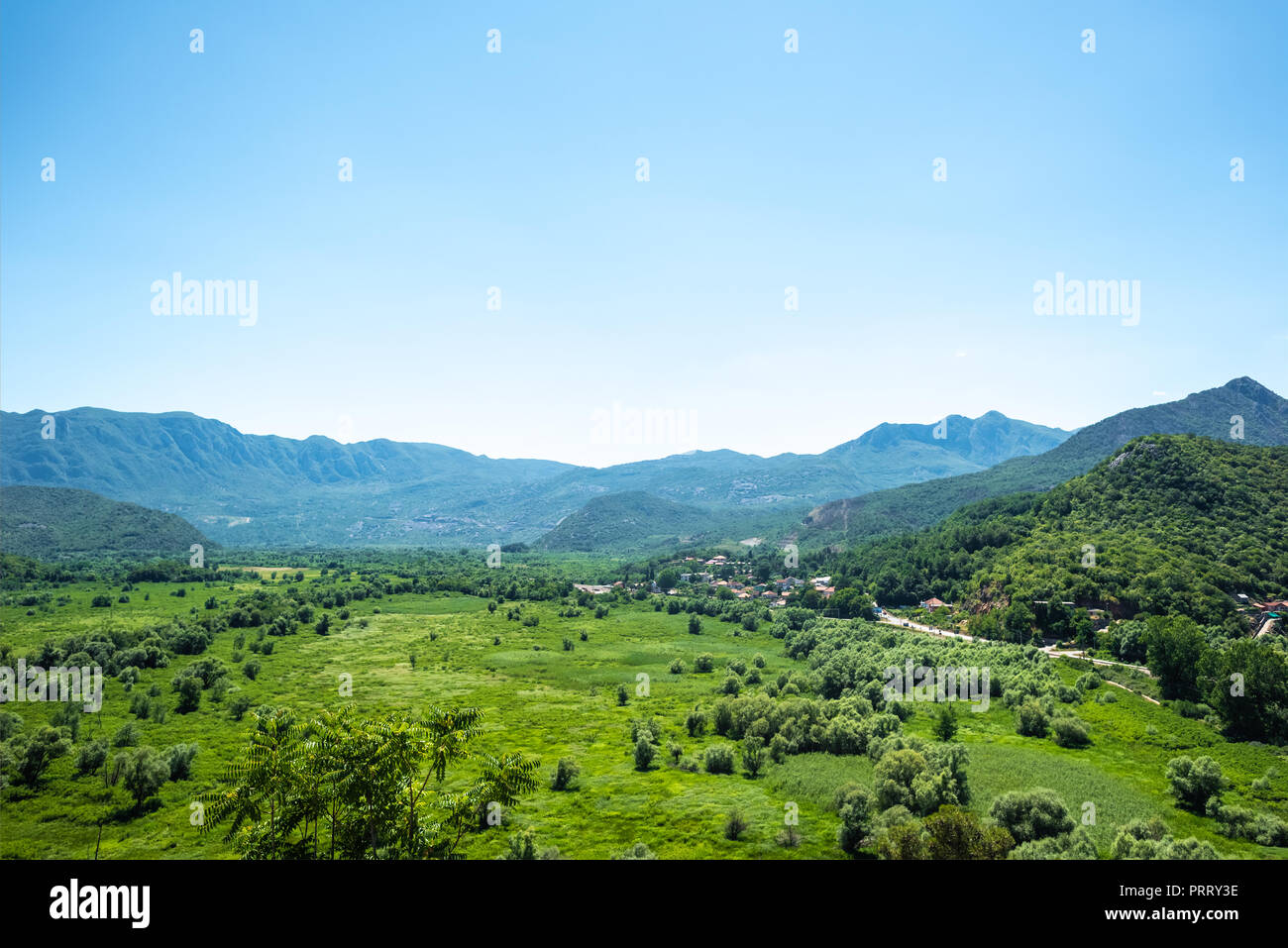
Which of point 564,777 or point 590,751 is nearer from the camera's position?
point 564,777

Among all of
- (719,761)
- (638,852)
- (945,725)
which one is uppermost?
(638,852)

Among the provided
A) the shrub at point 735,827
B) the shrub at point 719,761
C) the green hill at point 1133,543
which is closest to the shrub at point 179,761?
the shrub at point 719,761

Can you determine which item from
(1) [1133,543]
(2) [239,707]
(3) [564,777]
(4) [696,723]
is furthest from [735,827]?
(1) [1133,543]

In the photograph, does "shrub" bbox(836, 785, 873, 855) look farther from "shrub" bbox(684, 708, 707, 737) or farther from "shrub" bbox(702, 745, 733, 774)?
"shrub" bbox(684, 708, 707, 737)

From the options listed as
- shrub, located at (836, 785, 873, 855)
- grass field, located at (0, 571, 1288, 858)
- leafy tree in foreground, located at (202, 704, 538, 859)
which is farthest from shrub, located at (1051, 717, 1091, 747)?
leafy tree in foreground, located at (202, 704, 538, 859)

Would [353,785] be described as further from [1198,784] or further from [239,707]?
[239,707]

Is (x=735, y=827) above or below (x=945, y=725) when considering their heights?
above

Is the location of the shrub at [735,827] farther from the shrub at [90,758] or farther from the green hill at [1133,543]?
the green hill at [1133,543]
